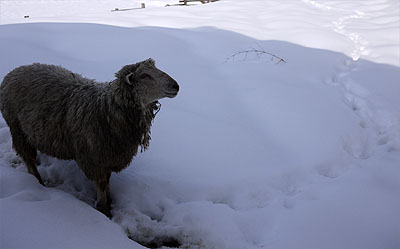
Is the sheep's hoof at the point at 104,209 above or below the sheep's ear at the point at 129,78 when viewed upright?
below

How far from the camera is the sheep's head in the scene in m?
2.00

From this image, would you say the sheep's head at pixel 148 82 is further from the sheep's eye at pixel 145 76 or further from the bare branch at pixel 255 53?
the bare branch at pixel 255 53

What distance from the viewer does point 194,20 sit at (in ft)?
18.9

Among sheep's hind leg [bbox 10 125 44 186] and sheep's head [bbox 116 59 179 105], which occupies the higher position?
sheep's head [bbox 116 59 179 105]

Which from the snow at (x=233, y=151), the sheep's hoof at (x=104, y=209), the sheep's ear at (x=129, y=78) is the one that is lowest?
the sheep's hoof at (x=104, y=209)

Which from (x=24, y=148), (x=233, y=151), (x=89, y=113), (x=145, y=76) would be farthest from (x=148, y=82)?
(x=24, y=148)

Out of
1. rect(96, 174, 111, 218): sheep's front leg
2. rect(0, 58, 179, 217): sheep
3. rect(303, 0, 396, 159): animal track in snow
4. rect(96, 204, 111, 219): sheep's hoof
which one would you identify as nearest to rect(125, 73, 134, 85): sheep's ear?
rect(0, 58, 179, 217): sheep

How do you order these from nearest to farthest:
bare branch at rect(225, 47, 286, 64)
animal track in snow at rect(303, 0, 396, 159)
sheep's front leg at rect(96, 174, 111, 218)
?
sheep's front leg at rect(96, 174, 111, 218), animal track in snow at rect(303, 0, 396, 159), bare branch at rect(225, 47, 286, 64)

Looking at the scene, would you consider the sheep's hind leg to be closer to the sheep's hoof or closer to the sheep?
the sheep

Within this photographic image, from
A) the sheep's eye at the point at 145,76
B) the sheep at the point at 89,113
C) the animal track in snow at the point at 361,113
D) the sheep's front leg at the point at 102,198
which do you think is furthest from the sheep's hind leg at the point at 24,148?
the animal track in snow at the point at 361,113

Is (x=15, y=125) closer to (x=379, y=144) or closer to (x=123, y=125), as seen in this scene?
(x=123, y=125)

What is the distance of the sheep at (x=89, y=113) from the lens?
6.70 feet

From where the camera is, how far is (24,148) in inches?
93.0

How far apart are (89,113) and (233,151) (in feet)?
4.65
